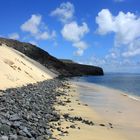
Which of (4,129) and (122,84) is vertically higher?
(122,84)

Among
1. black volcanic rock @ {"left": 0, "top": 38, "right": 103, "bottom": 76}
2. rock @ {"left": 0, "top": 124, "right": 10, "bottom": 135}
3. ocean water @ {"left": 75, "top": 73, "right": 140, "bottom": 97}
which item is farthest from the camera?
black volcanic rock @ {"left": 0, "top": 38, "right": 103, "bottom": 76}

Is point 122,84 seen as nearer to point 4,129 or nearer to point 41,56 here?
point 41,56

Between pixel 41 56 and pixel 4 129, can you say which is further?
pixel 41 56

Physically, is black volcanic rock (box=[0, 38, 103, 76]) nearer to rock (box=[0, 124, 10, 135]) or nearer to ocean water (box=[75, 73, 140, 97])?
ocean water (box=[75, 73, 140, 97])

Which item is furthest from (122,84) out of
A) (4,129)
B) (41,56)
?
(4,129)

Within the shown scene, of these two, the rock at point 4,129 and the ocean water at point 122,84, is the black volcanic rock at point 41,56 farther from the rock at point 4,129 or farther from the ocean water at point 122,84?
the rock at point 4,129

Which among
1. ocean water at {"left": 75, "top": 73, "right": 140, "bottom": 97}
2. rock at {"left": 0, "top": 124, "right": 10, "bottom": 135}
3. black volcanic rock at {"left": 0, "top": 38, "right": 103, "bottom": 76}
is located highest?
black volcanic rock at {"left": 0, "top": 38, "right": 103, "bottom": 76}

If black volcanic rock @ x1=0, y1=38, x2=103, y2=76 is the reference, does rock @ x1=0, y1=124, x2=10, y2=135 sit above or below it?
below

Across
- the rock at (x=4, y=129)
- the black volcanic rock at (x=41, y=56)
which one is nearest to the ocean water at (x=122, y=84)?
the black volcanic rock at (x=41, y=56)

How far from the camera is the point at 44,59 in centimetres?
13325

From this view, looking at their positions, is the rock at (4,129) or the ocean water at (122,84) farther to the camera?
the ocean water at (122,84)

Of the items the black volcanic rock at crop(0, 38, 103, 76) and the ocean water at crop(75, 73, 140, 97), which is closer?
the ocean water at crop(75, 73, 140, 97)

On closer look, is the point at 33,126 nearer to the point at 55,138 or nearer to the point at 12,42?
the point at 55,138

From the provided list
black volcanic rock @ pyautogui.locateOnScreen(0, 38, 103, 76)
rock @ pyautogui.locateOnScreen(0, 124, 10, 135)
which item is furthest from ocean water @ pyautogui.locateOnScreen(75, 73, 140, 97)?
rock @ pyautogui.locateOnScreen(0, 124, 10, 135)
